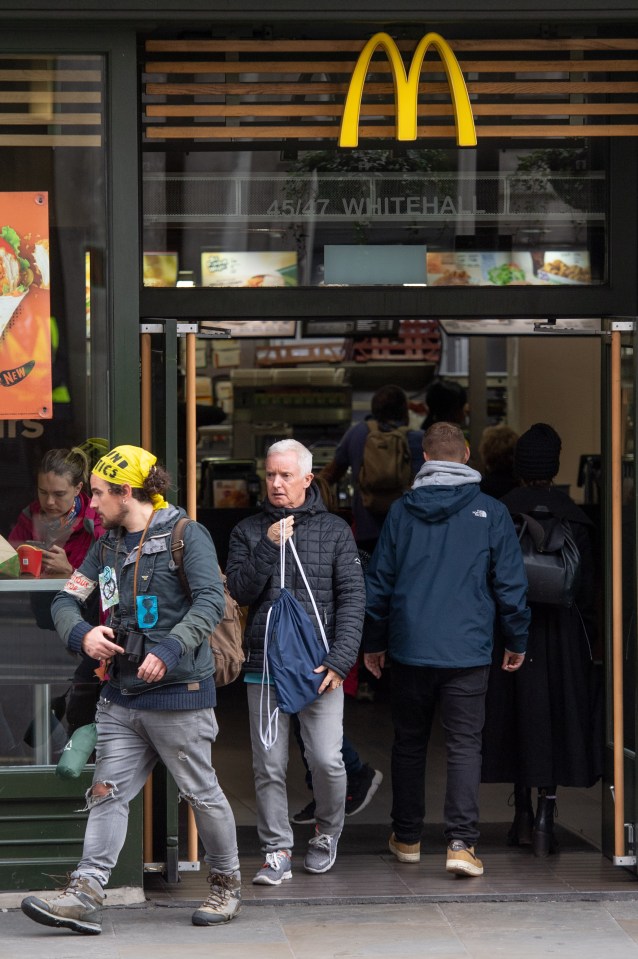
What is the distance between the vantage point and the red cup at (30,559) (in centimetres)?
593

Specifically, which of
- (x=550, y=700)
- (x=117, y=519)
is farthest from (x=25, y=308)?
(x=550, y=700)

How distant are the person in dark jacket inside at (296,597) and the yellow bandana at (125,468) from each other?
0.73 meters

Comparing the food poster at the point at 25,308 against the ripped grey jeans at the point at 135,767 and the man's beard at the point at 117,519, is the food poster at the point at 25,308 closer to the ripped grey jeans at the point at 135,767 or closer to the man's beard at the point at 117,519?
the man's beard at the point at 117,519

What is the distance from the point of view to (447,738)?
20.3 feet

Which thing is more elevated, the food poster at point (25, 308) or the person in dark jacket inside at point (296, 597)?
the food poster at point (25, 308)

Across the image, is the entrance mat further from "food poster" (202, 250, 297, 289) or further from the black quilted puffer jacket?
"food poster" (202, 250, 297, 289)

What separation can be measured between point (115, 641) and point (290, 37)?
2.70m

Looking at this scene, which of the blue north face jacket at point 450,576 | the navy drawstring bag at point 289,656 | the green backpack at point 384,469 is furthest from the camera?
the green backpack at point 384,469

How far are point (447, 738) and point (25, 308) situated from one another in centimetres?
241

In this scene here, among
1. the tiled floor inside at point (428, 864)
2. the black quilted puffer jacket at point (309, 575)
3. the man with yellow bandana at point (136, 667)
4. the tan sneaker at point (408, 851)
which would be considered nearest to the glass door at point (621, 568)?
the tiled floor inside at point (428, 864)

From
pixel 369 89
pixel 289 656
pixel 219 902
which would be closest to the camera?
pixel 219 902

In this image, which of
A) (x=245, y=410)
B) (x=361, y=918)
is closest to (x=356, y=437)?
(x=245, y=410)

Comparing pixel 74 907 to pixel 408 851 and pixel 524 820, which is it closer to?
pixel 408 851

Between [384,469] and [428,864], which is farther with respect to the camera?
[384,469]
